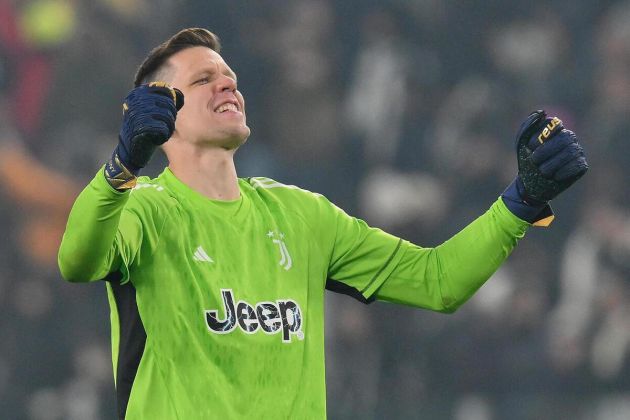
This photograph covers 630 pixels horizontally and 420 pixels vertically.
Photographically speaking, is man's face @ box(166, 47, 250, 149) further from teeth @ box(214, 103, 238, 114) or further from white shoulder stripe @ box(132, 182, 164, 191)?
white shoulder stripe @ box(132, 182, 164, 191)

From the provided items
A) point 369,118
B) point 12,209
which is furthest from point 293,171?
point 12,209

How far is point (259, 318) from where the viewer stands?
3.62 metres

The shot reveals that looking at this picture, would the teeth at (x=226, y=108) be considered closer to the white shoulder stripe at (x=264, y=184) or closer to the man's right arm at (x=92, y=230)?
the white shoulder stripe at (x=264, y=184)

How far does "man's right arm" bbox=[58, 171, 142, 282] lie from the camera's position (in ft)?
10.4

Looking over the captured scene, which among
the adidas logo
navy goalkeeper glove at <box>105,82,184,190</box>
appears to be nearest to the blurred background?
the adidas logo

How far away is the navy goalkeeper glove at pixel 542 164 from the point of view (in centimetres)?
355

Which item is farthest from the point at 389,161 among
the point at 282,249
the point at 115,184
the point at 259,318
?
the point at 115,184

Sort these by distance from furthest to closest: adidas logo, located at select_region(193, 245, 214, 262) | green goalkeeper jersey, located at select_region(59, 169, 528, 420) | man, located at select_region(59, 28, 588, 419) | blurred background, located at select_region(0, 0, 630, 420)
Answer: blurred background, located at select_region(0, 0, 630, 420)
adidas logo, located at select_region(193, 245, 214, 262)
green goalkeeper jersey, located at select_region(59, 169, 528, 420)
man, located at select_region(59, 28, 588, 419)

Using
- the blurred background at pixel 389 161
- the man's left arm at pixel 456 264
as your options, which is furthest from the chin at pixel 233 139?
the blurred background at pixel 389 161

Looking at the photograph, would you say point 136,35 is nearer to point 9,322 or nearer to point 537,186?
point 9,322

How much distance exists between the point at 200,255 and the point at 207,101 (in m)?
0.59

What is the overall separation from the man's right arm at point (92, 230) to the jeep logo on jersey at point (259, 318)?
1.46 feet

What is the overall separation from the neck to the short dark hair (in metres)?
0.37

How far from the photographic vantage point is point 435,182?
24.7 ft
